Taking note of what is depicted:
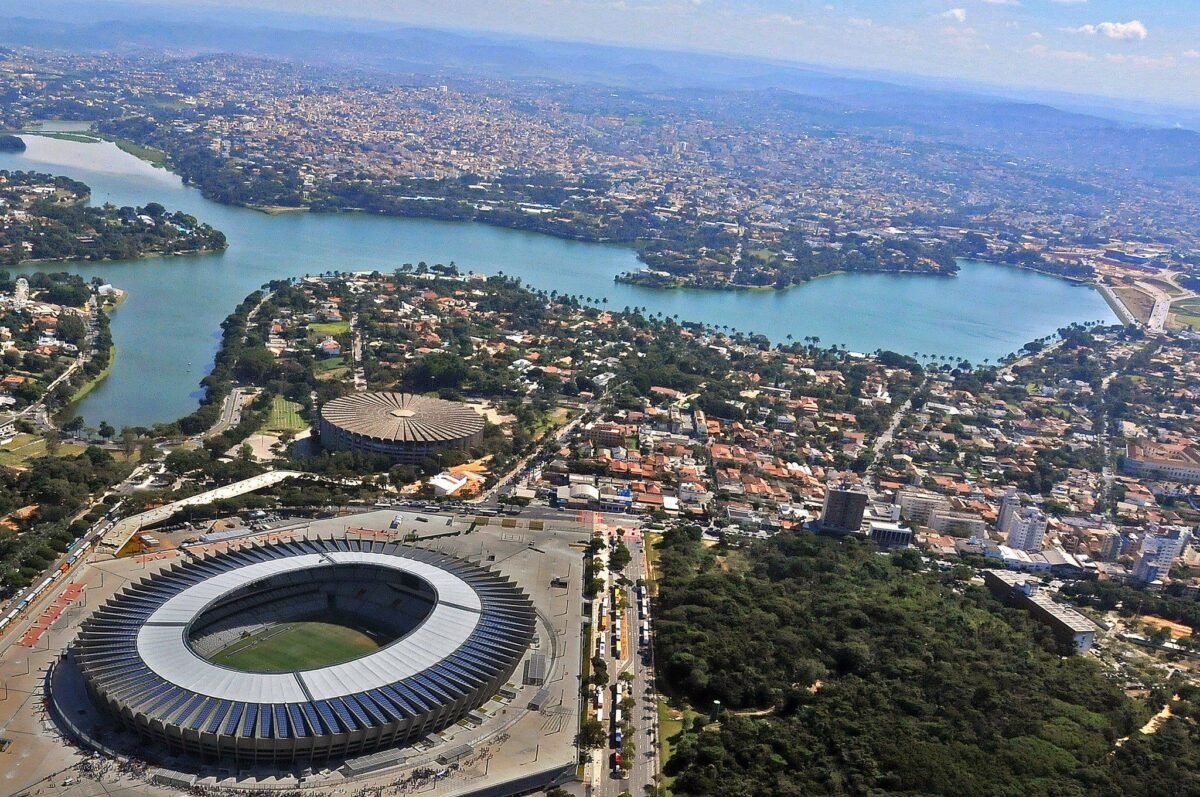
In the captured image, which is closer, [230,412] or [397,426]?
[397,426]

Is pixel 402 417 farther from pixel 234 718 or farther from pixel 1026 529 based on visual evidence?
pixel 1026 529

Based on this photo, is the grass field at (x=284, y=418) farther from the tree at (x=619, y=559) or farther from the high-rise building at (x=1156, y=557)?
the high-rise building at (x=1156, y=557)

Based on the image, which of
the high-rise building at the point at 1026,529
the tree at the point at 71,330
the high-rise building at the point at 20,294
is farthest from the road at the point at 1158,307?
the high-rise building at the point at 20,294

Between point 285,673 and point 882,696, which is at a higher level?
point 285,673

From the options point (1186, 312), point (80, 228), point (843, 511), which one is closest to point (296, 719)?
point (843, 511)

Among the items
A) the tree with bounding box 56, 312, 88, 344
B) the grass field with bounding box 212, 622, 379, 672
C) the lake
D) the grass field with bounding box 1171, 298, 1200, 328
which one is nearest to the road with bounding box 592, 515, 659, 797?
the grass field with bounding box 212, 622, 379, 672

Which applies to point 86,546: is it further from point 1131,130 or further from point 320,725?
point 1131,130

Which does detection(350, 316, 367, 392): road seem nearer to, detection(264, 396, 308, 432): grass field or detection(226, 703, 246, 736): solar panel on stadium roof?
detection(264, 396, 308, 432): grass field

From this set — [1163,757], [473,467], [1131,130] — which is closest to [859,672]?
[1163,757]
